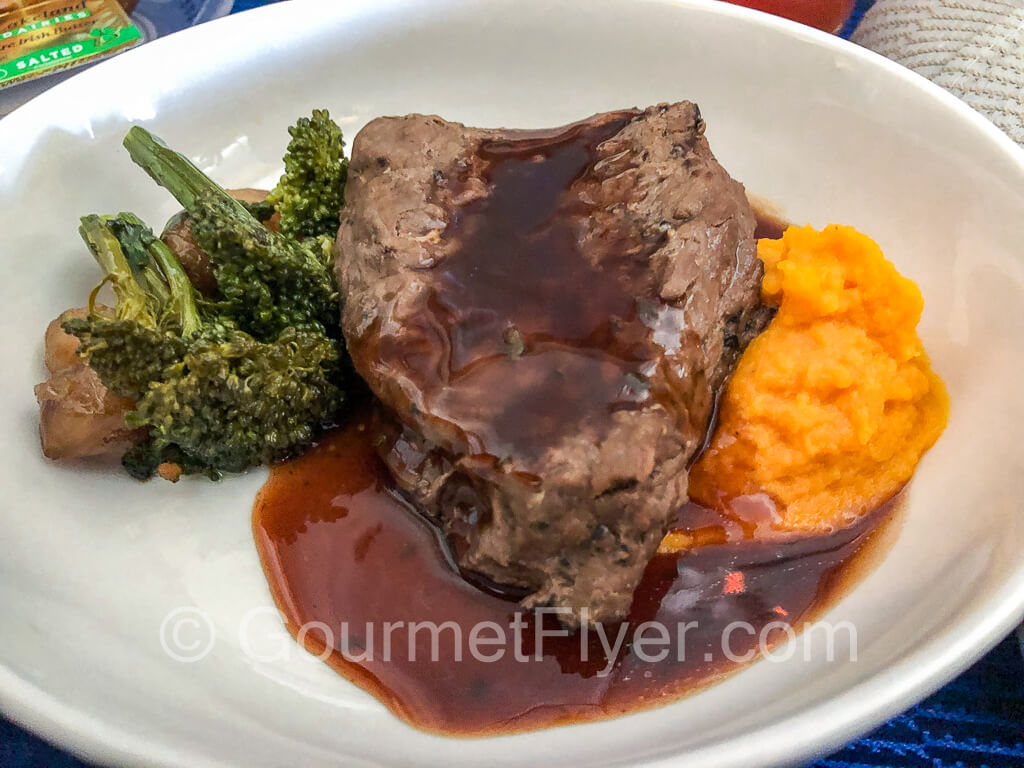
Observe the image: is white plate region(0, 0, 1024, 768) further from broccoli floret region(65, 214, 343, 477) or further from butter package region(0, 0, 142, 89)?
butter package region(0, 0, 142, 89)

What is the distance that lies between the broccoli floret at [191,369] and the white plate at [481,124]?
0.29 meters

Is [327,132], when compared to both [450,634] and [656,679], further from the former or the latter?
[656,679]

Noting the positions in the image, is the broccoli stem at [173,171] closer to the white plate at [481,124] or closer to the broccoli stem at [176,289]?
the broccoli stem at [176,289]

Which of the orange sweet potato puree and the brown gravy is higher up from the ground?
the orange sweet potato puree

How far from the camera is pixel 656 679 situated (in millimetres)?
2406

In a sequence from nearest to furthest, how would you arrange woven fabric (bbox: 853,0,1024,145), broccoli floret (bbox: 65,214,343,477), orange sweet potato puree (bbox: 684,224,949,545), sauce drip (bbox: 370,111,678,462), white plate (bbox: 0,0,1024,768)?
white plate (bbox: 0,0,1024,768) → sauce drip (bbox: 370,111,678,462) → broccoli floret (bbox: 65,214,343,477) → orange sweet potato puree (bbox: 684,224,949,545) → woven fabric (bbox: 853,0,1024,145)

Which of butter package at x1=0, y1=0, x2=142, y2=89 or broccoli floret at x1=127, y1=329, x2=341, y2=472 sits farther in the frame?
butter package at x1=0, y1=0, x2=142, y2=89

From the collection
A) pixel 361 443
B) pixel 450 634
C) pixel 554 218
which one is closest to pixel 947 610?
pixel 450 634

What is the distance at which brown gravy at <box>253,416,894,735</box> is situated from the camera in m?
2.39

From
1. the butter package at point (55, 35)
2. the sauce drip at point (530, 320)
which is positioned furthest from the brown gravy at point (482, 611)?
the butter package at point (55, 35)

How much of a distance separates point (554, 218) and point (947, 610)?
176 centimetres

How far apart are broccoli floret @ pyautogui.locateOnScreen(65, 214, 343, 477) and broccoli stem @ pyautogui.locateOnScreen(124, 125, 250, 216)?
0.21m

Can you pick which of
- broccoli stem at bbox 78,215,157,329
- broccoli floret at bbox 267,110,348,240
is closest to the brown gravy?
broccoli stem at bbox 78,215,157,329

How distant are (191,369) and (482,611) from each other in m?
1.27
